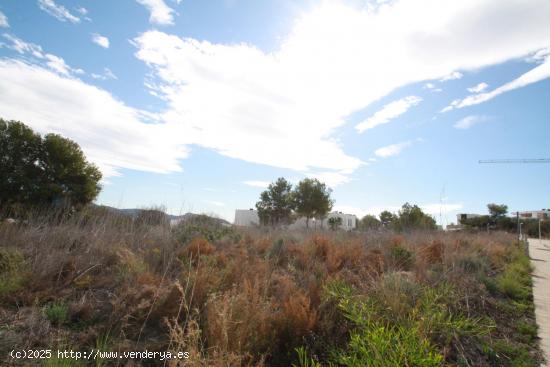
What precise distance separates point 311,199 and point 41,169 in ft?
84.0

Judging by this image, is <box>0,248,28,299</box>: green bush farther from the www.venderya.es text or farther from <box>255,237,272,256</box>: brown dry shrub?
<box>255,237,272,256</box>: brown dry shrub

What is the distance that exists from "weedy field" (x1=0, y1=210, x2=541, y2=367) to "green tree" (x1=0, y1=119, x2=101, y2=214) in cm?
1523

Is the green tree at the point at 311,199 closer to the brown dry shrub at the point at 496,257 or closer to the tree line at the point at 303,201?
the tree line at the point at 303,201

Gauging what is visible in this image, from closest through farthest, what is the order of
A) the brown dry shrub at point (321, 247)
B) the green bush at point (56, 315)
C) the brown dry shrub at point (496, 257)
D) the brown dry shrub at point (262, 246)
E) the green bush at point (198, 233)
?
1. the green bush at point (56, 315)
2. the brown dry shrub at point (321, 247)
3. the brown dry shrub at point (262, 246)
4. the green bush at point (198, 233)
5. the brown dry shrub at point (496, 257)

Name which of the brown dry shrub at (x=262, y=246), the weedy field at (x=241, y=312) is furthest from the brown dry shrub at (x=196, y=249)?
the brown dry shrub at (x=262, y=246)

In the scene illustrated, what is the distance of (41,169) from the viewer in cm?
1925

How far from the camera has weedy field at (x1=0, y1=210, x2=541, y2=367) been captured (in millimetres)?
2432

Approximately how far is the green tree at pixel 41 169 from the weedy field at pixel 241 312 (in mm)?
15233

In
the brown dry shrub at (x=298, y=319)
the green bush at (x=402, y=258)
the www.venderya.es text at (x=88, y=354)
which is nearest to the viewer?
the www.venderya.es text at (x=88, y=354)

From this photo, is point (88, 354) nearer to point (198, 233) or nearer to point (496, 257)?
point (198, 233)

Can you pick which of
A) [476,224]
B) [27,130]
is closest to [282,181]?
[27,130]

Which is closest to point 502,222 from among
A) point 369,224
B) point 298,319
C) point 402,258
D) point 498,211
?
point 498,211

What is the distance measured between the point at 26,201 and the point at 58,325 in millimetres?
19474

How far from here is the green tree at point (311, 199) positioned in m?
36.2
